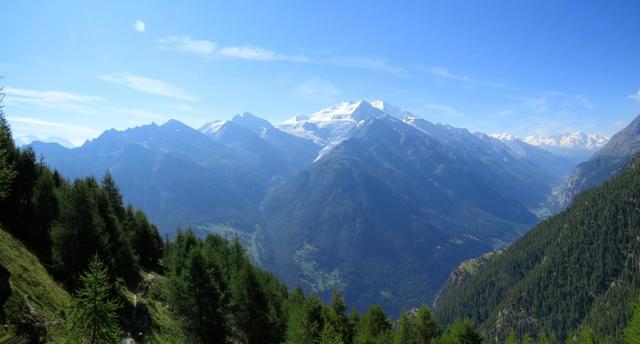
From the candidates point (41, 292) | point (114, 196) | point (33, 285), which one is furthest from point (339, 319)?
point (114, 196)

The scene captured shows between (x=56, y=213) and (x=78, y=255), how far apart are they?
1332 cm

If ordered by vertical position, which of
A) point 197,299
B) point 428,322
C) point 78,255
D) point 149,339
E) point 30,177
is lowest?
point 428,322

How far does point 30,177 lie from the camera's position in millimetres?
62031

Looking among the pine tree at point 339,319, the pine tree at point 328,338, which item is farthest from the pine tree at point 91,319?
the pine tree at point 339,319

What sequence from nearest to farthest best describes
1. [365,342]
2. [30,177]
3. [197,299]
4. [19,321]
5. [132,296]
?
[19,321], [197,299], [132,296], [30,177], [365,342]

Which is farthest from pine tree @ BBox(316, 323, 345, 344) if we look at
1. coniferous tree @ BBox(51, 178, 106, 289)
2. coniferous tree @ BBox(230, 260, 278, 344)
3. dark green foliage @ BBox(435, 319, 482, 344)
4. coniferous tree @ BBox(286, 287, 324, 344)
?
coniferous tree @ BBox(51, 178, 106, 289)

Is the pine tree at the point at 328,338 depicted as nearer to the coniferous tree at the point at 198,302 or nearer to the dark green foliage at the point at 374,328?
the coniferous tree at the point at 198,302

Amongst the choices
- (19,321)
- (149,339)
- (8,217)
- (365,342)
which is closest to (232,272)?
(149,339)

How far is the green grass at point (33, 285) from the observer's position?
34656 millimetres

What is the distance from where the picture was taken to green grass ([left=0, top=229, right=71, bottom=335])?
3466cm

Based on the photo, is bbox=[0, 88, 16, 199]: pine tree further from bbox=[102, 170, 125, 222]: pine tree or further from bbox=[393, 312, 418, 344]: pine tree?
bbox=[393, 312, 418, 344]: pine tree

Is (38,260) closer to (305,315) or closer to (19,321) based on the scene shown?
(19,321)

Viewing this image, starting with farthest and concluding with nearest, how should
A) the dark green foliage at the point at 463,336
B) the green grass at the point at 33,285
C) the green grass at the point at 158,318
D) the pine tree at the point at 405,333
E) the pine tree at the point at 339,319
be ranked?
the pine tree at the point at 405,333 → the dark green foliage at the point at 463,336 → the pine tree at the point at 339,319 → the green grass at the point at 158,318 → the green grass at the point at 33,285

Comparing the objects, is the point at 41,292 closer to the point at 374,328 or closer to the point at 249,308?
the point at 249,308
